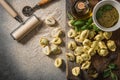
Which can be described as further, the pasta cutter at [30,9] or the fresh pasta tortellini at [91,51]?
the pasta cutter at [30,9]

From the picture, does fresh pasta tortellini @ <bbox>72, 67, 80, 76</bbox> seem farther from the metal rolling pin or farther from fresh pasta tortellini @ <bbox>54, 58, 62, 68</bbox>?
the metal rolling pin

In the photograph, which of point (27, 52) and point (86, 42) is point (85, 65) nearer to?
point (86, 42)

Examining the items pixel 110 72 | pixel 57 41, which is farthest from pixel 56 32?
pixel 110 72

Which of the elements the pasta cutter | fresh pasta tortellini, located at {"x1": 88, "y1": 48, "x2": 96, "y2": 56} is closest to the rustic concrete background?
the pasta cutter

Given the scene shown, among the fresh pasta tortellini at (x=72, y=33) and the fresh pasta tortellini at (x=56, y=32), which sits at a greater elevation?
the fresh pasta tortellini at (x=56, y=32)

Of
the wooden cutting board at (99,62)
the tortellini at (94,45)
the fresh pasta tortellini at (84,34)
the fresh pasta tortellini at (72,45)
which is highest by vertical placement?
the fresh pasta tortellini at (84,34)

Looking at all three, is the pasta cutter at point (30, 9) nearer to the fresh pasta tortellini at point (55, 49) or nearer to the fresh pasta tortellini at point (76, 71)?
the fresh pasta tortellini at point (55, 49)

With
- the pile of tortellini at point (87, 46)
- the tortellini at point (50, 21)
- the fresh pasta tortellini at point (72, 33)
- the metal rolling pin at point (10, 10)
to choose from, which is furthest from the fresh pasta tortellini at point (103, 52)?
the metal rolling pin at point (10, 10)
